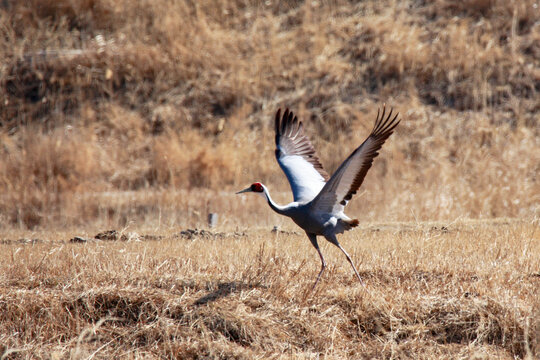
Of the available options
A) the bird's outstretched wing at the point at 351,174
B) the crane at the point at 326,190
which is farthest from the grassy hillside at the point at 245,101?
the bird's outstretched wing at the point at 351,174

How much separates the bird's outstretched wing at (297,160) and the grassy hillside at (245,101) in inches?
164

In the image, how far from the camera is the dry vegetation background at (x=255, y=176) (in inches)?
243

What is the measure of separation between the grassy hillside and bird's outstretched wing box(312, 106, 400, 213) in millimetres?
5492

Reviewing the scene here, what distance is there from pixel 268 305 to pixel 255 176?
29.6 ft

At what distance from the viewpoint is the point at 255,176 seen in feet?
50.0

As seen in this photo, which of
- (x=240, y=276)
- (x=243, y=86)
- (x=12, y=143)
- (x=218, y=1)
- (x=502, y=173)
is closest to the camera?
(x=240, y=276)

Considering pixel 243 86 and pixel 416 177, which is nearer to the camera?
pixel 416 177

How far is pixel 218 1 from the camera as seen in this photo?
20.6 m

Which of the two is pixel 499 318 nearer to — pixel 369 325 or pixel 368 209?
pixel 369 325

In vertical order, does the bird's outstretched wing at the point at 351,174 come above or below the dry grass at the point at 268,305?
above

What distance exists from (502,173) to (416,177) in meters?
1.70

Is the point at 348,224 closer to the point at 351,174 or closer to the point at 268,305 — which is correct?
the point at 351,174

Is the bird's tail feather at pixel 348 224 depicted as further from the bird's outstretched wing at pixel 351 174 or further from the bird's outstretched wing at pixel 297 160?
the bird's outstretched wing at pixel 297 160

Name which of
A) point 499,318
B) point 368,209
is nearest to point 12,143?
point 368,209
